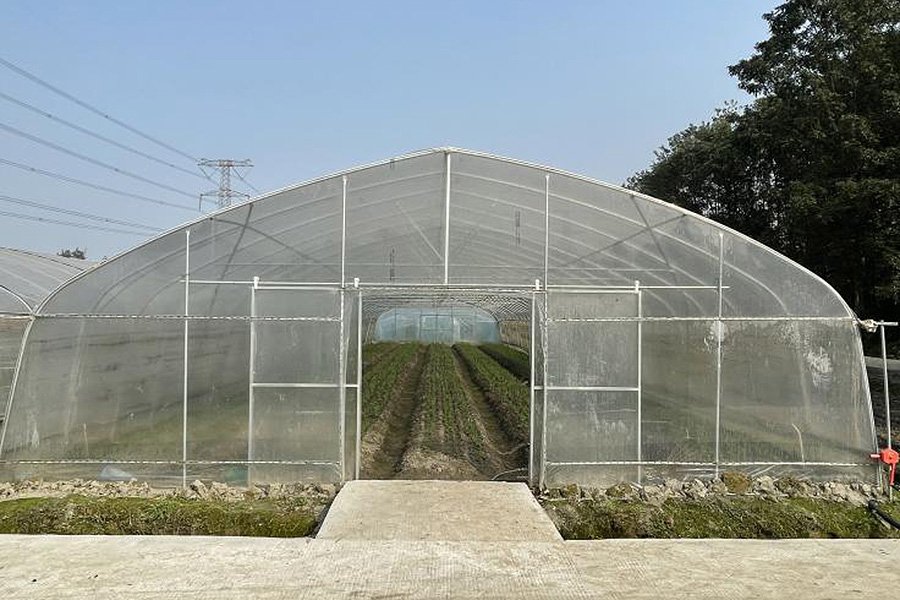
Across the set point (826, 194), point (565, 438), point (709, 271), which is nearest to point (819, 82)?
point (826, 194)

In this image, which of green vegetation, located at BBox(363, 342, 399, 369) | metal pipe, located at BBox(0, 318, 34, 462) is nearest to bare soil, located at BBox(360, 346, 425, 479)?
metal pipe, located at BBox(0, 318, 34, 462)

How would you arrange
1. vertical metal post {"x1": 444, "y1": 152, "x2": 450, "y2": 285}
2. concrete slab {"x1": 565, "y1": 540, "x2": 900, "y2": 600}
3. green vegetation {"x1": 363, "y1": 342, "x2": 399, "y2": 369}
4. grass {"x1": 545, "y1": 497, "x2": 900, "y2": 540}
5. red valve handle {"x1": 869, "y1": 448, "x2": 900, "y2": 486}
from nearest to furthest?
concrete slab {"x1": 565, "y1": 540, "x2": 900, "y2": 600}, grass {"x1": 545, "y1": 497, "x2": 900, "y2": 540}, red valve handle {"x1": 869, "y1": 448, "x2": 900, "y2": 486}, vertical metal post {"x1": 444, "y1": 152, "x2": 450, "y2": 285}, green vegetation {"x1": 363, "y1": 342, "x2": 399, "y2": 369}

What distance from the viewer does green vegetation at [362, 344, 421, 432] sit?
51.3 ft

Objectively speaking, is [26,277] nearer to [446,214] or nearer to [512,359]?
[446,214]

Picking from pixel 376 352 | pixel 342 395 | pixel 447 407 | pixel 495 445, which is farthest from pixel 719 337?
pixel 376 352

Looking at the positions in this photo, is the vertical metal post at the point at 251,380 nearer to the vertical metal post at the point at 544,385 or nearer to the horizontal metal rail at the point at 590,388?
the vertical metal post at the point at 544,385

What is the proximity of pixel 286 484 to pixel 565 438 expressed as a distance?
3.60 m

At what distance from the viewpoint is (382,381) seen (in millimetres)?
20812

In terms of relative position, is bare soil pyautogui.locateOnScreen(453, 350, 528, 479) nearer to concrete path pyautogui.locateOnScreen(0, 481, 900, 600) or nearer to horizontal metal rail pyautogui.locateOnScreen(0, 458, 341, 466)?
horizontal metal rail pyautogui.locateOnScreen(0, 458, 341, 466)

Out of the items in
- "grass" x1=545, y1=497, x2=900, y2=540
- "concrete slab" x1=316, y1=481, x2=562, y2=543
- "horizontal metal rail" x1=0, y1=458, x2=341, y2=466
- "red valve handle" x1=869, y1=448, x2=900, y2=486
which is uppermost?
"red valve handle" x1=869, y1=448, x2=900, y2=486

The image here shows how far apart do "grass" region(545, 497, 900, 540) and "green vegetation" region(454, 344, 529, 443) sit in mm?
5525

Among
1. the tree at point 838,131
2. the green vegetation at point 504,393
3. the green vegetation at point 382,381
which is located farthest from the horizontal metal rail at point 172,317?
the tree at point 838,131

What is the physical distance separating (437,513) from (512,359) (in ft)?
64.8

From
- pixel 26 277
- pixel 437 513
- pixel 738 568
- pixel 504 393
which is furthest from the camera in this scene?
pixel 504 393
